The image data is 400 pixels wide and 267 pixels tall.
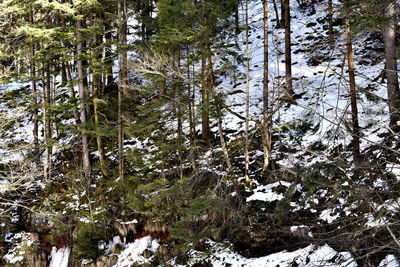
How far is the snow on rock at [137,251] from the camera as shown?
902 cm

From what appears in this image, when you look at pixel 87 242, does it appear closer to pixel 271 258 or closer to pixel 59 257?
pixel 59 257

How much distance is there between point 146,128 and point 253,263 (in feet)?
17.6

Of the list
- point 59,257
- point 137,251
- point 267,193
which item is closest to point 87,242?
point 59,257

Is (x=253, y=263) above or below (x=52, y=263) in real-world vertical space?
above

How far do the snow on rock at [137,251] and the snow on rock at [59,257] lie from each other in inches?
81.1

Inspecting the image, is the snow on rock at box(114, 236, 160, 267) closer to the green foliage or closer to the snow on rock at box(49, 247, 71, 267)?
the green foliage

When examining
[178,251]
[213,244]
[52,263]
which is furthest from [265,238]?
[52,263]

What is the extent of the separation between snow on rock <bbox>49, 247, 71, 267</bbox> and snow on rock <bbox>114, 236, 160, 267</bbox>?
2060 millimetres

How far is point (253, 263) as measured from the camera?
7.72 metres

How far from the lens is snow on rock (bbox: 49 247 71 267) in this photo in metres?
9.64

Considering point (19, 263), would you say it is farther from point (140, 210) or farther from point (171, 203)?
point (171, 203)

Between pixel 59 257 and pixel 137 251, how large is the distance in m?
2.97

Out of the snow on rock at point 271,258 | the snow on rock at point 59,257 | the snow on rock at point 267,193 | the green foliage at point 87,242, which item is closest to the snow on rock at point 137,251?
the green foliage at point 87,242

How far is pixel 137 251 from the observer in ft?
30.6
